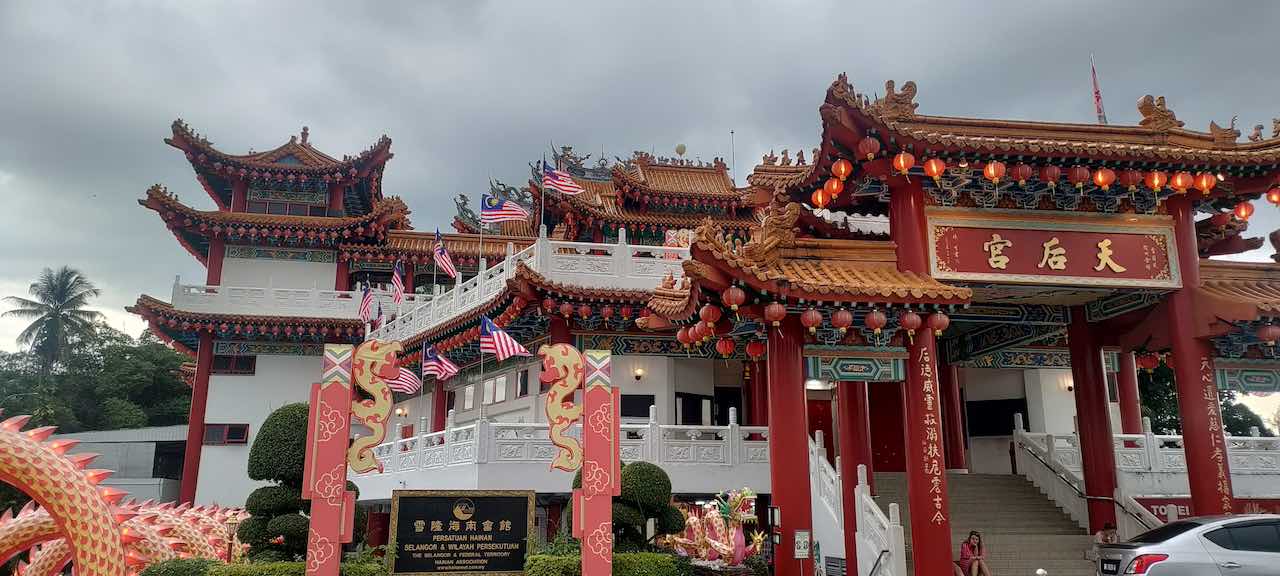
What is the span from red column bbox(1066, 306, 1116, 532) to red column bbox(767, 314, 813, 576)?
6.62 metres

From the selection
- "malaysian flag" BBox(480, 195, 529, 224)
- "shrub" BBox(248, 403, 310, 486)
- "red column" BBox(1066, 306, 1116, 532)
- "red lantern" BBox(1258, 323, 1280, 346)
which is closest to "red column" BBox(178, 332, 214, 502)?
"malaysian flag" BBox(480, 195, 529, 224)

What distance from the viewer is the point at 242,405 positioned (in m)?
32.2

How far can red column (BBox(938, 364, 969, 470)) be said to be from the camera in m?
20.5

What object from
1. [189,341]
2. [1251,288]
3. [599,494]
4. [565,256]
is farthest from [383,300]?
[1251,288]

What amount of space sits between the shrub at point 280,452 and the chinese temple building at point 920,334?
4.21 metres

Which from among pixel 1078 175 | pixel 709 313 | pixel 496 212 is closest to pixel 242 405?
pixel 496 212

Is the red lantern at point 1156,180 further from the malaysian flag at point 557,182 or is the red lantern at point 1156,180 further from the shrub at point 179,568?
the shrub at point 179,568

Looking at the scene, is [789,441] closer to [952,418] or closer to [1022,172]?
[1022,172]

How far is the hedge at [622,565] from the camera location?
1143 cm

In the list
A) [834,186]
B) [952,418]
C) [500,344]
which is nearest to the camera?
[834,186]

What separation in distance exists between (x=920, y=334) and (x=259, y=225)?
91.5 feet

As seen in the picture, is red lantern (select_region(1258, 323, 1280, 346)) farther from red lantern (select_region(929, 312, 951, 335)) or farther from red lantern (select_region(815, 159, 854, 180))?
red lantern (select_region(815, 159, 854, 180))

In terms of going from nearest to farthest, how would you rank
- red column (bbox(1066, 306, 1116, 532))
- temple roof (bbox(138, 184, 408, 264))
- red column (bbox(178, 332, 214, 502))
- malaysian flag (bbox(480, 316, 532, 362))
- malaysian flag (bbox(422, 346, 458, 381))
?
red column (bbox(1066, 306, 1116, 532)) → malaysian flag (bbox(480, 316, 532, 362)) → malaysian flag (bbox(422, 346, 458, 381)) → red column (bbox(178, 332, 214, 502)) → temple roof (bbox(138, 184, 408, 264))

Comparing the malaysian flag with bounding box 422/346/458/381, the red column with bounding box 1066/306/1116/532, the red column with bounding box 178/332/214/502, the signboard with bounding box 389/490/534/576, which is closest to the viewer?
the signboard with bounding box 389/490/534/576
